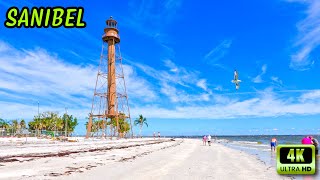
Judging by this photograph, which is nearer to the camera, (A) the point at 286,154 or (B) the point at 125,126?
(A) the point at 286,154

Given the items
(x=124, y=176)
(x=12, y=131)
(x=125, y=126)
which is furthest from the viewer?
(x=125, y=126)

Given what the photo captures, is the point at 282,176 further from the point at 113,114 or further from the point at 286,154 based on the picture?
the point at 113,114

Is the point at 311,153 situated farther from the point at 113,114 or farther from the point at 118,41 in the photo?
the point at 118,41

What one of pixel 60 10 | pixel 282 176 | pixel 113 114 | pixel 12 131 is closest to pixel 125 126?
pixel 113 114

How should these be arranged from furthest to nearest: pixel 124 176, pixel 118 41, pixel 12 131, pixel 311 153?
pixel 118 41 → pixel 12 131 → pixel 124 176 → pixel 311 153

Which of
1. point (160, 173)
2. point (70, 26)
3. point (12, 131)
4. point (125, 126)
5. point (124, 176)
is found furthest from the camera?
point (125, 126)

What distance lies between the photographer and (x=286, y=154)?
1017cm

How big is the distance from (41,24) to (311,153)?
58.0 ft

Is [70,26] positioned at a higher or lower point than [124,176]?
higher

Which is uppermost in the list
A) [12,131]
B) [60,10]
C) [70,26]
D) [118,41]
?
[118,41]

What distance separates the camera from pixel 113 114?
8419cm

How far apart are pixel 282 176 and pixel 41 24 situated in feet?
55.0

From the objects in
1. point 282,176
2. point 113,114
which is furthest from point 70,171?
point 113,114

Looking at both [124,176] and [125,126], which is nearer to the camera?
[124,176]
